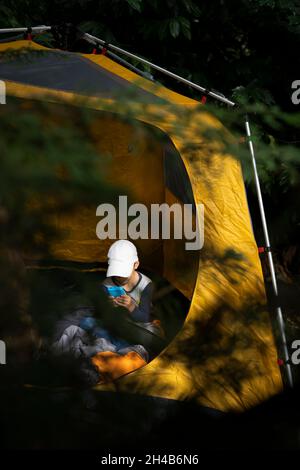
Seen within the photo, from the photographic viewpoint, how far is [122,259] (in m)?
2.71

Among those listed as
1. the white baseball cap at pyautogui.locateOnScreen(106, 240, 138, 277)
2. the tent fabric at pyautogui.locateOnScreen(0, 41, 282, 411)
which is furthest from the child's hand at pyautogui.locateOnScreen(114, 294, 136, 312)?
the white baseball cap at pyautogui.locateOnScreen(106, 240, 138, 277)

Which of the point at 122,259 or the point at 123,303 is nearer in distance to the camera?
the point at 123,303

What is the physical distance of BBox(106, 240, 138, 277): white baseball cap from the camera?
268cm

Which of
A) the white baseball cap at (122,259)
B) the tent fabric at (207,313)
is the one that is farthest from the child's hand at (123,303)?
the white baseball cap at (122,259)

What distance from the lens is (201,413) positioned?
0.57m

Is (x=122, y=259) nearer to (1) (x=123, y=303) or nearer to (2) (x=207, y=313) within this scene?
(1) (x=123, y=303)

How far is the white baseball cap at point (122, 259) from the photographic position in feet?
8.78

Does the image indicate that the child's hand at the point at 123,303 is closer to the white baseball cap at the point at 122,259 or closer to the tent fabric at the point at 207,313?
the tent fabric at the point at 207,313

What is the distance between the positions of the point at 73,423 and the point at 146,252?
128 inches

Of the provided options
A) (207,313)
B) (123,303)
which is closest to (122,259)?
(123,303)

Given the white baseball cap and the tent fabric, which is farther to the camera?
the white baseball cap

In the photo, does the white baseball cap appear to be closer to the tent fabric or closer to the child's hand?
the child's hand

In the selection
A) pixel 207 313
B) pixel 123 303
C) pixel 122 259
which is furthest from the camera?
pixel 122 259

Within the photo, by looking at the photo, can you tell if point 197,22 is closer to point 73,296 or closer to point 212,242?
point 212,242
